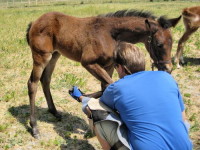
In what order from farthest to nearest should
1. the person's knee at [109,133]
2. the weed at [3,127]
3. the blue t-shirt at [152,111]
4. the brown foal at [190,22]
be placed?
the brown foal at [190,22], the weed at [3,127], the person's knee at [109,133], the blue t-shirt at [152,111]

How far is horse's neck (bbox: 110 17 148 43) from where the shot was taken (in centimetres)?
428

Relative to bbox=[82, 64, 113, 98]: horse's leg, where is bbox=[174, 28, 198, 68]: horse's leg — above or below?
below

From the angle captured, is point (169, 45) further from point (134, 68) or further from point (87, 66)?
point (134, 68)

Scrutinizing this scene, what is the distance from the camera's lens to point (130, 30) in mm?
4277

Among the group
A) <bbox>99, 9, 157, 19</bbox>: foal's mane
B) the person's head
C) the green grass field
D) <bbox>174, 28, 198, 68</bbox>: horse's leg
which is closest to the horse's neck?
<bbox>99, 9, 157, 19</bbox>: foal's mane

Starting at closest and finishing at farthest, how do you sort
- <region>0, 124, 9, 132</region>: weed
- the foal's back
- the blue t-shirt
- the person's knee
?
1. the blue t-shirt
2. the person's knee
3. the foal's back
4. <region>0, 124, 9, 132</region>: weed

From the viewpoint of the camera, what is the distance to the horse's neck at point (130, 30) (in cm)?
428

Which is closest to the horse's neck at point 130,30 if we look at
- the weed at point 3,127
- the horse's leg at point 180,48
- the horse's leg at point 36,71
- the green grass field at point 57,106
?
the horse's leg at point 36,71

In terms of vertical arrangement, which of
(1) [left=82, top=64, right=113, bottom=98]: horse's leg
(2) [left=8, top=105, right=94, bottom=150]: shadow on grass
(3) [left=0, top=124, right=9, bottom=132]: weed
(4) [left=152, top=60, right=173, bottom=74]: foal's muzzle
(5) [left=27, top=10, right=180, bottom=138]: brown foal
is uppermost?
(5) [left=27, top=10, right=180, bottom=138]: brown foal

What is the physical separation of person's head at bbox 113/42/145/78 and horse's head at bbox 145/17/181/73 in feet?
4.62

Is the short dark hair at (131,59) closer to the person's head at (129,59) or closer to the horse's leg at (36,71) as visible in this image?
the person's head at (129,59)

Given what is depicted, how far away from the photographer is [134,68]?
275 centimetres

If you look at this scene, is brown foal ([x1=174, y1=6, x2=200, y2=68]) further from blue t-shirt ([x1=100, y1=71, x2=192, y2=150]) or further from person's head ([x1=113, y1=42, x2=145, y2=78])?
blue t-shirt ([x1=100, y1=71, x2=192, y2=150])

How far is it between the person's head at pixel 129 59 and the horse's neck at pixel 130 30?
150 centimetres
